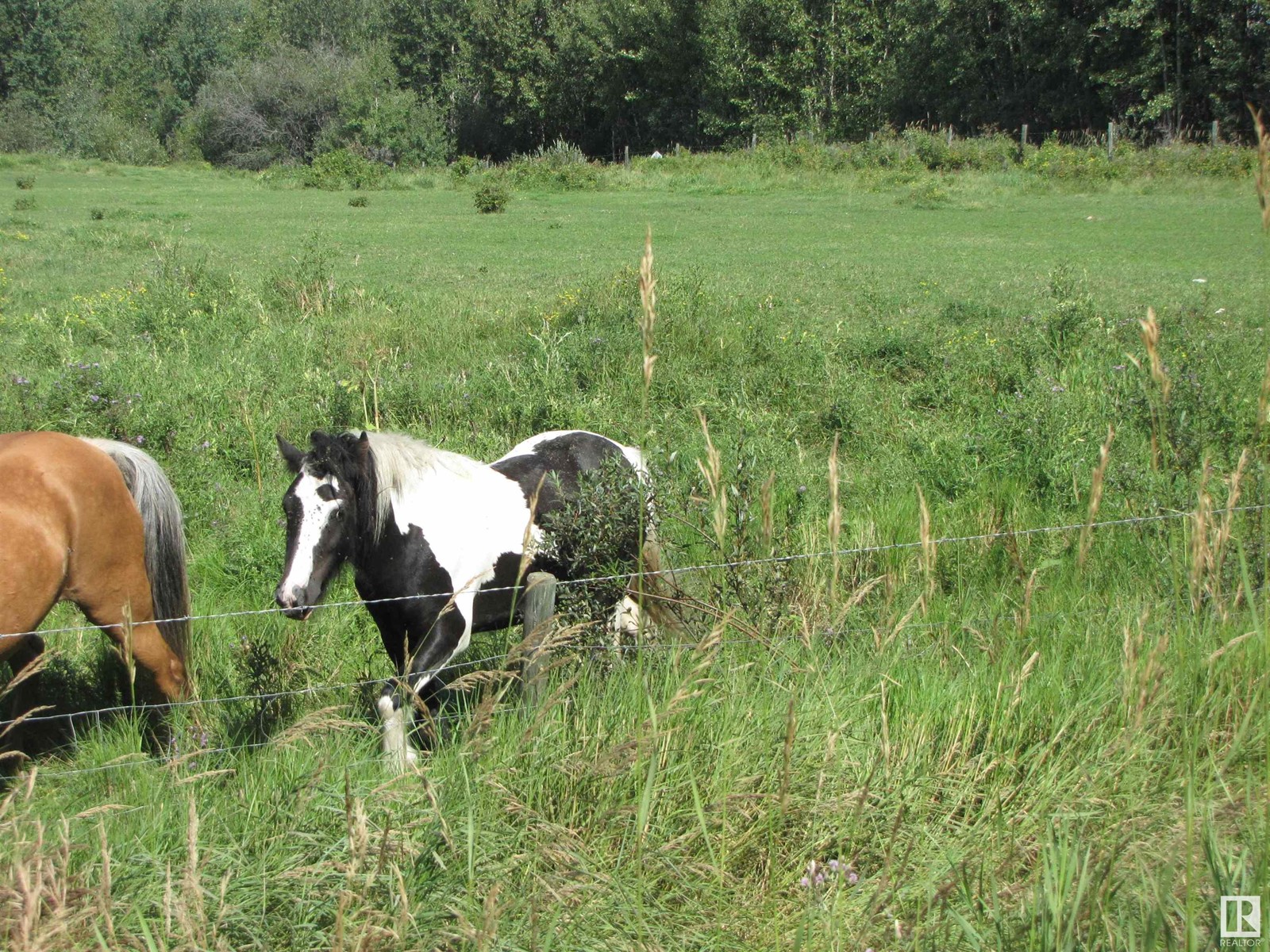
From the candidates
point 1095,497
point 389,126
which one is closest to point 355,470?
point 1095,497

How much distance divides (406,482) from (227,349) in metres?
6.23

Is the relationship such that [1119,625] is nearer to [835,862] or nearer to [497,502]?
[835,862]

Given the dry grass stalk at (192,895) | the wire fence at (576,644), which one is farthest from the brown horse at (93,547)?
the dry grass stalk at (192,895)

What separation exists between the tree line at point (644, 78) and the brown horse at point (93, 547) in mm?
35847

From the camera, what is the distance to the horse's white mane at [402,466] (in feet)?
13.6

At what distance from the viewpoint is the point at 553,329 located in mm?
10398

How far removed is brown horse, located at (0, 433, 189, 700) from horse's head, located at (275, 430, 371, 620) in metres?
0.75

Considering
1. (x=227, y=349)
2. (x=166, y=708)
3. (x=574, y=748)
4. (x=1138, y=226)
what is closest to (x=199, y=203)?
(x=227, y=349)

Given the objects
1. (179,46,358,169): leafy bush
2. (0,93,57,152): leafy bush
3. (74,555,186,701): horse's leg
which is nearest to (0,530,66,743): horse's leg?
(74,555,186,701): horse's leg

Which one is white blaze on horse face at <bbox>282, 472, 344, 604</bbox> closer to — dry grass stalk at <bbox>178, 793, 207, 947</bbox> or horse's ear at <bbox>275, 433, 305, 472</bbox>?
horse's ear at <bbox>275, 433, 305, 472</bbox>

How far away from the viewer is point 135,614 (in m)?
4.44

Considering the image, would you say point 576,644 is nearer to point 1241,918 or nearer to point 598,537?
point 598,537

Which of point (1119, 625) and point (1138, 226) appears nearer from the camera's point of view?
point (1119, 625)

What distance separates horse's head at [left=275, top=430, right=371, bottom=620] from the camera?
371cm
